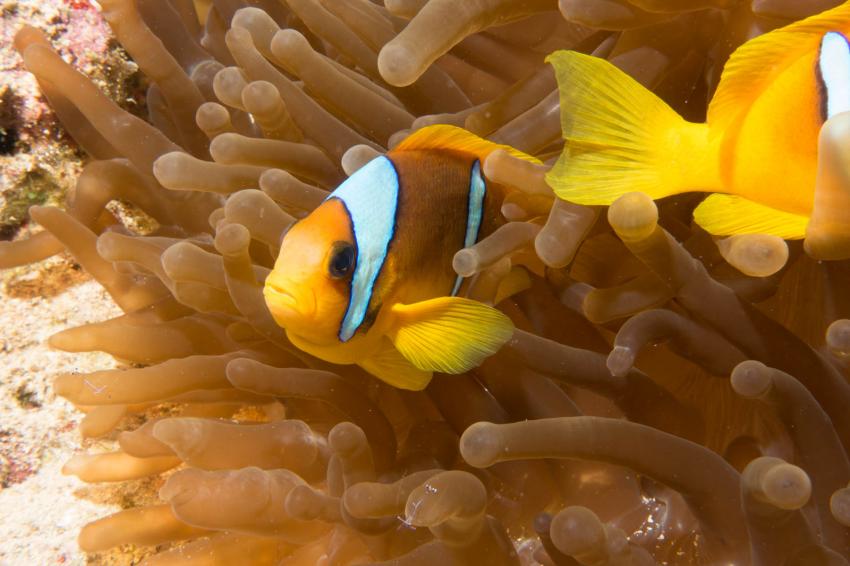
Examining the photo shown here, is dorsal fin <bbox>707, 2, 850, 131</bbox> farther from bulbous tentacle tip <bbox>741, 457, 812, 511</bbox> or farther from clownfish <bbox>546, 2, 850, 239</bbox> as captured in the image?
bulbous tentacle tip <bbox>741, 457, 812, 511</bbox>

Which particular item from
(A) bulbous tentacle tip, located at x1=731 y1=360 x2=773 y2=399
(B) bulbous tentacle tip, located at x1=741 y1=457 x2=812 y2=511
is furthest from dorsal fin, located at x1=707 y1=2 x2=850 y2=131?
(B) bulbous tentacle tip, located at x1=741 y1=457 x2=812 y2=511

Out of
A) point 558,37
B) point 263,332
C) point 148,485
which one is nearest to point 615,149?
point 558,37

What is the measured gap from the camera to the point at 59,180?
5.39 ft

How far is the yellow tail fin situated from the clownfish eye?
26 centimetres

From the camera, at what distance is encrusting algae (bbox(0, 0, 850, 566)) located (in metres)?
0.85

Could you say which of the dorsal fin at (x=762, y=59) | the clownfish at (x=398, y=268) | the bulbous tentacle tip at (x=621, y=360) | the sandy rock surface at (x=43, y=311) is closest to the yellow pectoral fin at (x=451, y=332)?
the clownfish at (x=398, y=268)

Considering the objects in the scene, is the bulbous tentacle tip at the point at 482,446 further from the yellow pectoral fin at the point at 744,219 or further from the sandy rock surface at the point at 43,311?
the sandy rock surface at the point at 43,311

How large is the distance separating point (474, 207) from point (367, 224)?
18cm

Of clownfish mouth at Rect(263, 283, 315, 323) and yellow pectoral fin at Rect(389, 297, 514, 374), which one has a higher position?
clownfish mouth at Rect(263, 283, 315, 323)

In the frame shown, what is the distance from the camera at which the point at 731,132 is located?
841 mm

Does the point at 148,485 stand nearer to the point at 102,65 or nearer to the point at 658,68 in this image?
the point at 102,65

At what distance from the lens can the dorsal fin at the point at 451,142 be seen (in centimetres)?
100

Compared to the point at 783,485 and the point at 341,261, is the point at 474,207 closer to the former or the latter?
the point at 341,261

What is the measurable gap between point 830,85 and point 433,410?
2.29 feet
